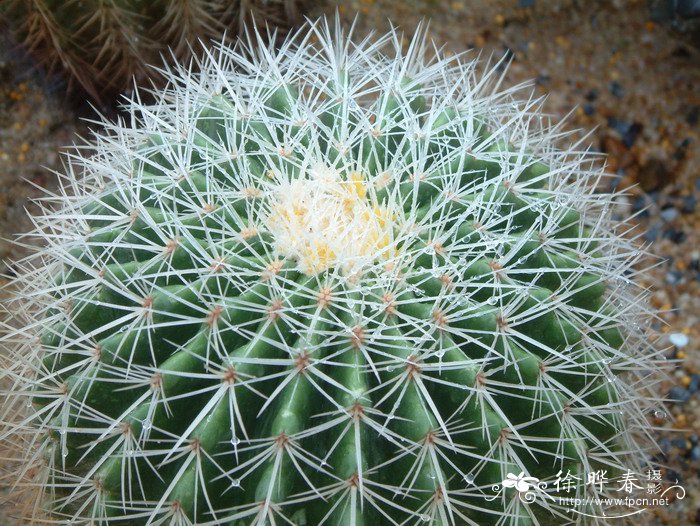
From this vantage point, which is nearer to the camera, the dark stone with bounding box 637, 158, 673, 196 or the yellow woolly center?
the yellow woolly center

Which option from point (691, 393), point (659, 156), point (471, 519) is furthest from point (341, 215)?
point (659, 156)

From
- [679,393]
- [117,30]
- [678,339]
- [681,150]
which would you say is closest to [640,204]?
[681,150]

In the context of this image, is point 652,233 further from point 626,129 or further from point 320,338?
point 320,338

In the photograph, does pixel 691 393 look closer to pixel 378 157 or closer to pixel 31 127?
pixel 378 157

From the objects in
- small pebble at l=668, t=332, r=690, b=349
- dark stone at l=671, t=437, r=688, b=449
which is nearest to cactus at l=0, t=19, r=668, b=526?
dark stone at l=671, t=437, r=688, b=449

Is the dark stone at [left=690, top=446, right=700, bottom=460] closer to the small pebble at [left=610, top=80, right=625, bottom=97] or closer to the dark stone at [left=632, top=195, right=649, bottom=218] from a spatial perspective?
the dark stone at [left=632, top=195, right=649, bottom=218]

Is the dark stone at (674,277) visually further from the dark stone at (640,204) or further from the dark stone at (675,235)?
the dark stone at (640,204)
